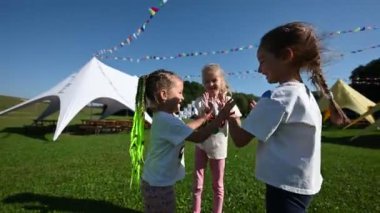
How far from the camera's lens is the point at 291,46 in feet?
7.20

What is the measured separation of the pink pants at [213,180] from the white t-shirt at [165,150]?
113 cm

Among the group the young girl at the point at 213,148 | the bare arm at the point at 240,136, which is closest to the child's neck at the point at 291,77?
the bare arm at the point at 240,136

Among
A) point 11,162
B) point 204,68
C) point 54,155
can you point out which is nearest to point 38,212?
point 204,68

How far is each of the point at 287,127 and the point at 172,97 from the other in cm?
142

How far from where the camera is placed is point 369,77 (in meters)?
45.8

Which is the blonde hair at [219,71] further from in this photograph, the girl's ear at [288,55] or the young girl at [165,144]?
the girl's ear at [288,55]

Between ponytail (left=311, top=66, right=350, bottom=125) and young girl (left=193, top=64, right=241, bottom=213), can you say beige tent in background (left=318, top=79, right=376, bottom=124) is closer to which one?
young girl (left=193, top=64, right=241, bottom=213)

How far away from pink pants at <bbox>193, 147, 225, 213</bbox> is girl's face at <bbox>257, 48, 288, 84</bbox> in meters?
2.18

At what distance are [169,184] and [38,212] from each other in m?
2.59

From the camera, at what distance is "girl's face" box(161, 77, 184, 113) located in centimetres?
329

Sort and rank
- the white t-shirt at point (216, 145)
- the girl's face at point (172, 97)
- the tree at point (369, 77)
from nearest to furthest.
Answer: the girl's face at point (172, 97) < the white t-shirt at point (216, 145) < the tree at point (369, 77)

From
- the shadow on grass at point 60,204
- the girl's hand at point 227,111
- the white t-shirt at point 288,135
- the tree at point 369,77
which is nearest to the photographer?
the white t-shirt at point 288,135

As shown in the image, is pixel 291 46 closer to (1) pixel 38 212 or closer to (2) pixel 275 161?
(2) pixel 275 161

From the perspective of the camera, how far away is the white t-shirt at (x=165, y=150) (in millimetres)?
3070
